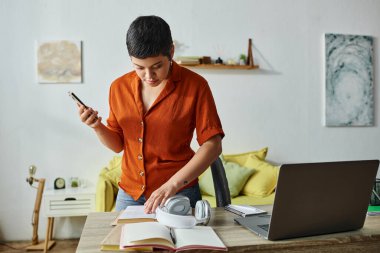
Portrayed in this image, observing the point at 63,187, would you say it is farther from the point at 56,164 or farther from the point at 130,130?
the point at 130,130

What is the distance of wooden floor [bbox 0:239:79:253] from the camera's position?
11.3ft

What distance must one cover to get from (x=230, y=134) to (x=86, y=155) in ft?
4.43

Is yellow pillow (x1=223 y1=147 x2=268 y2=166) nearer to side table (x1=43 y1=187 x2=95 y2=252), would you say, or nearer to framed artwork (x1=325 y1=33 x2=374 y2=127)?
framed artwork (x1=325 y1=33 x2=374 y2=127)

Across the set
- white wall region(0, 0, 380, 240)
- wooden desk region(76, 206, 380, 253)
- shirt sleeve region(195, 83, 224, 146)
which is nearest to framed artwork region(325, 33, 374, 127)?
white wall region(0, 0, 380, 240)

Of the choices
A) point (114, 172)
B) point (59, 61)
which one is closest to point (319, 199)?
point (114, 172)

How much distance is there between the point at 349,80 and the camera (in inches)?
169

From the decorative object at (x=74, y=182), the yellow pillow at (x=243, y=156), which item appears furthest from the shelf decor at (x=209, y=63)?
the decorative object at (x=74, y=182)

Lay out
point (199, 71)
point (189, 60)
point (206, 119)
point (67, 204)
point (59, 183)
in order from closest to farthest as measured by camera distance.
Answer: point (206, 119) < point (67, 204) < point (59, 183) < point (189, 60) < point (199, 71)

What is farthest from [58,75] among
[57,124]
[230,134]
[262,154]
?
[262,154]

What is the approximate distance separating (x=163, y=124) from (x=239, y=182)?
84.9 inches

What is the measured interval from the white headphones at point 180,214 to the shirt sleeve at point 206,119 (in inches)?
11.9

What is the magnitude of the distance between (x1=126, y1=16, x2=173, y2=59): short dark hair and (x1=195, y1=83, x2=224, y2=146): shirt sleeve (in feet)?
0.91

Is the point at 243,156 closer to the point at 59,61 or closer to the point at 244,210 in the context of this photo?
the point at 59,61

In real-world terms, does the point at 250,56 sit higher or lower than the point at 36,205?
higher
